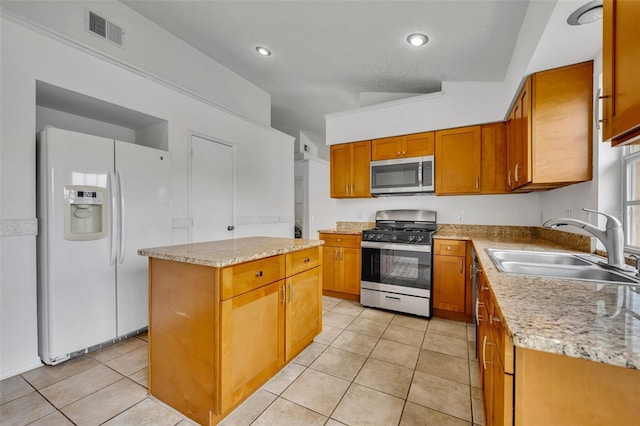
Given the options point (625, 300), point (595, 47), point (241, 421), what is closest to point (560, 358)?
point (625, 300)

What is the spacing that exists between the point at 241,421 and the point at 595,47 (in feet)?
10.1

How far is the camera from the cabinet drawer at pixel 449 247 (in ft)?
9.51

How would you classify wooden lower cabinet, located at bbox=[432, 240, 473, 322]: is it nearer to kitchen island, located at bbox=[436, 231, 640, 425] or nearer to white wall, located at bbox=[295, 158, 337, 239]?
kitchen island, located at bbox=[436, 231, 640, 425]

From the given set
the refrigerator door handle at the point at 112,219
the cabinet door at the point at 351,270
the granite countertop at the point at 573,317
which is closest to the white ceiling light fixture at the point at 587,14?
the granite countertop at the point at 573,317

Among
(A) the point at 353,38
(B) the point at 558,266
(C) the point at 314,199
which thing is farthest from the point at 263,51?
(C) the point at 314,199

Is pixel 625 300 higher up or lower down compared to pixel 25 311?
higher up

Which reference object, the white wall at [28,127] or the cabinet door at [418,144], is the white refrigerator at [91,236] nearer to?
the white wall at [28,127]

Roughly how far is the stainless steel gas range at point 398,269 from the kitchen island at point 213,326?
1.62 m

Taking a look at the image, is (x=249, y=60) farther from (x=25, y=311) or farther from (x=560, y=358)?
(x=560, y=358)

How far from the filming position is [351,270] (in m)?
3.54

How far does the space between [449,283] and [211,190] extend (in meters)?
3.04

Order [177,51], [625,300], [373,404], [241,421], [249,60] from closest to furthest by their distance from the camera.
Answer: [625,300] < [241,421] < [373,404] < [177,51] < [249,60]

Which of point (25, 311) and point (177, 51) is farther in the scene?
point (177, 51)

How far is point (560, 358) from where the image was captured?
2.26 feet
